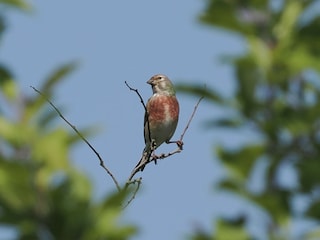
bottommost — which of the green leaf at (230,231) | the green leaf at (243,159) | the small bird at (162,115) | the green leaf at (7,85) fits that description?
the green leaf at (230,231)

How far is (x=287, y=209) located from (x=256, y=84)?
39cm

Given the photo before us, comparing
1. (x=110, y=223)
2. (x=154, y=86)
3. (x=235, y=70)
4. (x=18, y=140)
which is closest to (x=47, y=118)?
(x=18, y=140)

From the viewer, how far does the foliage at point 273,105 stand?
2156 mm

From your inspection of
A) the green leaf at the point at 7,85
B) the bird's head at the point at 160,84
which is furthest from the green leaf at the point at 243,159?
the bird's head at the point at 160,84

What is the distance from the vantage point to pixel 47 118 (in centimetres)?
221

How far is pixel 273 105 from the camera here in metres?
2.30

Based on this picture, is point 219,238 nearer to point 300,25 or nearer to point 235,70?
point 235,70

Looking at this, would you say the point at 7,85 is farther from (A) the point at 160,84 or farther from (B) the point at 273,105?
(A) the point at 160,84

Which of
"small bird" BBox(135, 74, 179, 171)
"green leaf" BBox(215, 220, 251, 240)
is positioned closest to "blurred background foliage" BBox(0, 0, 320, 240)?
"green leaf" BBox(215, 220, 251, 240)

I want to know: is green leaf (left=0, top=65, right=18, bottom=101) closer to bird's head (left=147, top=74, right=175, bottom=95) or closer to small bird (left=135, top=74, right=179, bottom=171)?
small bird (left=135, top=74, right=179, bottom=171)

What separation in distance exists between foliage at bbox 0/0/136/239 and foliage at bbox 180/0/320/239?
13.5 inches

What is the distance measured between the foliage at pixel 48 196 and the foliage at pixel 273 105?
0.34 metres

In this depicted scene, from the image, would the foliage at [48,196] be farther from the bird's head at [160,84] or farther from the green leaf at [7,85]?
the bird's head at [160,84]

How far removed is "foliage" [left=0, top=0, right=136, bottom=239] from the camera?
204 centimetres
